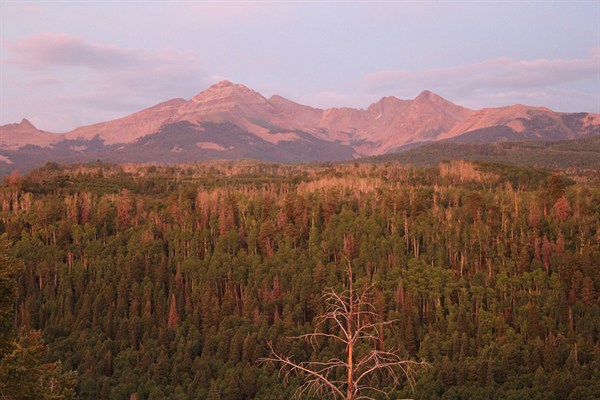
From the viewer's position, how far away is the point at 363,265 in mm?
163625

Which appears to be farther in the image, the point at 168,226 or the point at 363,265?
the point at 168,226

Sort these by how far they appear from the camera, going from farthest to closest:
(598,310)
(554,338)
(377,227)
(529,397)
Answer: (377,227) → (598,310) → (554,338) → (529,397)

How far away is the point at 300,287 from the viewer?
15500cm

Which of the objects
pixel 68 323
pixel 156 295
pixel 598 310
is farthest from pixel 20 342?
pixel 598 310

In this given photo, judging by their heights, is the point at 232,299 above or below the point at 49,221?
below

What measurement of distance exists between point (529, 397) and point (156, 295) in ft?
294

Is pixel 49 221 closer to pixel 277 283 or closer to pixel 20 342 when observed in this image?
pixel 277 283

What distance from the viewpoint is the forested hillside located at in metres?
120

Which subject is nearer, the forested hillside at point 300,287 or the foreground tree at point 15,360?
the foreground tree at point 15,360

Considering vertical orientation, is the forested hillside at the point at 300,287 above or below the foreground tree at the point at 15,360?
below

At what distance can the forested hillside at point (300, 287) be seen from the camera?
11994 centimetres

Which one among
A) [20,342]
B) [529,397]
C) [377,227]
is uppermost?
[20,342]

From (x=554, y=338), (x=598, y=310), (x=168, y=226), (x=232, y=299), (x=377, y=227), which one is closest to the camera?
(x=554, y=338)

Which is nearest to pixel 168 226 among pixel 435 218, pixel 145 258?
pixel 145 258
